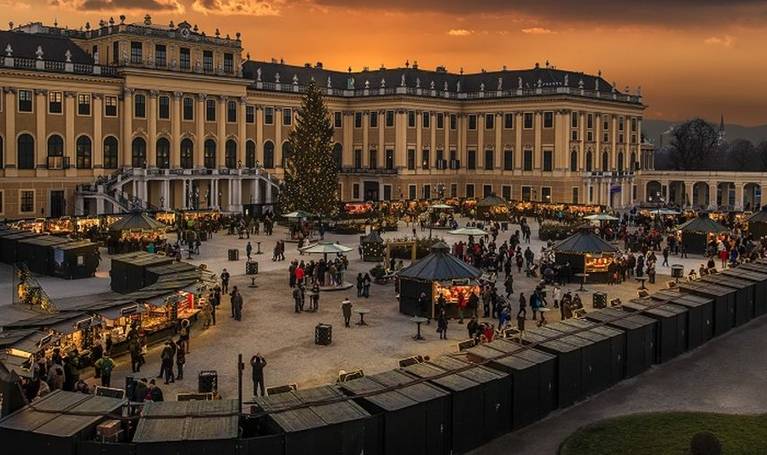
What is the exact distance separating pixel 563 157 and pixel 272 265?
53.2m

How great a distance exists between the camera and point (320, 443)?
17.5 meters

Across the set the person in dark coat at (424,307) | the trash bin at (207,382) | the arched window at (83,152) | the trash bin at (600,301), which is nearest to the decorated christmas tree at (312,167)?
the arched window at (83,152)

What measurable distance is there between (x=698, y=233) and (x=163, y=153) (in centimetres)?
4938

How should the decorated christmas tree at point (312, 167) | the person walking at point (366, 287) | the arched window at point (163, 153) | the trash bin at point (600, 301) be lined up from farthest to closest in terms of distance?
the arched window at point (163, 153) → the decorated christmas tree at point (312, 167) → the person walking at point (366, 287) → the trash bin at point (600, 301)

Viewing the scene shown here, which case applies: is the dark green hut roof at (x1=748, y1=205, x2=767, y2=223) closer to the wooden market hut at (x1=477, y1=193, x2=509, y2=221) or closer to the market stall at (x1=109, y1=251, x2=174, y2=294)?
the wooden market hut at (x1=477, y1=193, x2=509, y2=221)

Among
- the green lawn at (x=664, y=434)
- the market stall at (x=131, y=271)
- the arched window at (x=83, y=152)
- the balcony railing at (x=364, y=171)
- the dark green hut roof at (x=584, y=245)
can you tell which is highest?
the arched window at (x=83, y=152)

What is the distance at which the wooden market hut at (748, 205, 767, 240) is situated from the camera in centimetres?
6575

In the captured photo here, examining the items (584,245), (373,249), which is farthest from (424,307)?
(373,249)

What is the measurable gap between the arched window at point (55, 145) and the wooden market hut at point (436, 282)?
4760cm

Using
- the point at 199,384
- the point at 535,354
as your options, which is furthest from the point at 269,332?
the point at 535,354

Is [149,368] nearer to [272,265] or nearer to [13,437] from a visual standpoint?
[13,437]

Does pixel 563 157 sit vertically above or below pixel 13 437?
above

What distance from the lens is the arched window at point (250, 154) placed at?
291 feet

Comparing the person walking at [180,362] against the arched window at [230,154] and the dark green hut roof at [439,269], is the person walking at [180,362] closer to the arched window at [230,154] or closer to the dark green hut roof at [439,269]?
the dark green hut roof at [439,269]
